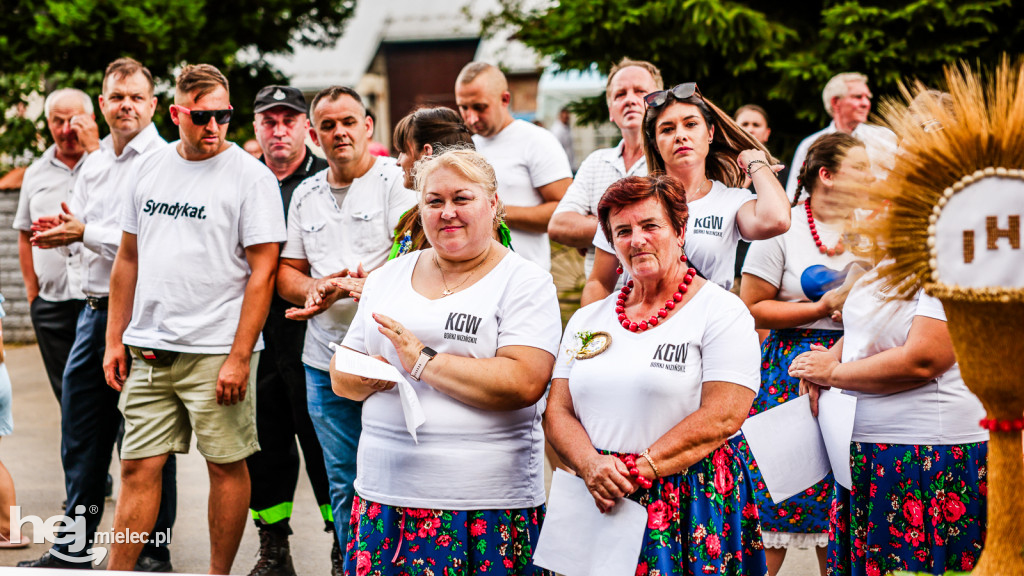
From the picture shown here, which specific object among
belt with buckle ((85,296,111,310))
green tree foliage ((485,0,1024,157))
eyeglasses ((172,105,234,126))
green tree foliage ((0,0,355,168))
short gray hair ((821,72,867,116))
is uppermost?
green tree foliage ((0,0,355,168))

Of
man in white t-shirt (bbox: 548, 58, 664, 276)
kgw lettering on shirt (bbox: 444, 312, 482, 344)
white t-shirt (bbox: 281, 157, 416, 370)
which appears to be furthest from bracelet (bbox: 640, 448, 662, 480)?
white t-shirt (bbox: 281, 157, 416, 370)

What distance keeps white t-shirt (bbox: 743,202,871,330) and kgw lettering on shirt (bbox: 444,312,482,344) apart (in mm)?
1337

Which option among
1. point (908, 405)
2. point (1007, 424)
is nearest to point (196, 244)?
point (908, 405)

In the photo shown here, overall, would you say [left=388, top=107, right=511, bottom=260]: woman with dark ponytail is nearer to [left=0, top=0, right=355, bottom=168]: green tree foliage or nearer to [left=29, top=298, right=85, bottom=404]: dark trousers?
[left=29, top=298, right=85, bottom=404]: dark trousers

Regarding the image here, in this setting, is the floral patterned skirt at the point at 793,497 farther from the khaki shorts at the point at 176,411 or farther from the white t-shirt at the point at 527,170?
the khaki shorts at the point at 176,411

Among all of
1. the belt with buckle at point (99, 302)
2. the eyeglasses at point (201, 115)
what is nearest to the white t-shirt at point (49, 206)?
the belt with buckle at point (99, 302)

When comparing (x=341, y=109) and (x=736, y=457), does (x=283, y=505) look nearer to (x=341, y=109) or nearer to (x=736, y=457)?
(x=341, y=109)

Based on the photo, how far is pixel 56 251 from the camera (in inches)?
197

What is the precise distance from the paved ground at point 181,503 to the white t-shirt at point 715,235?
1702mm

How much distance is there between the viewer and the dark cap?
177 inches

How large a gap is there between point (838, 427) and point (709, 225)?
754 mm

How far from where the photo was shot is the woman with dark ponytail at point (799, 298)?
3396 millimetres

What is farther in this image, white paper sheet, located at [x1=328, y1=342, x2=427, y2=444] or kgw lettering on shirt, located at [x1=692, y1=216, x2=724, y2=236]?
kgw lettering on shirt, located at [x1=692, y1=216, x2=724, y2=236]

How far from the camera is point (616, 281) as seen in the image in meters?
3.46
